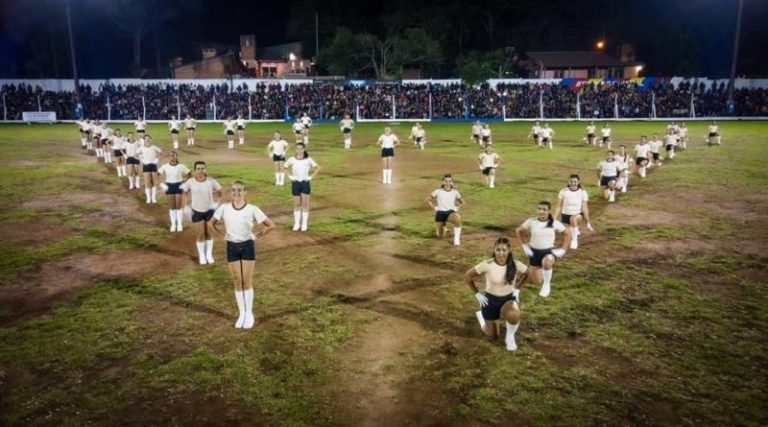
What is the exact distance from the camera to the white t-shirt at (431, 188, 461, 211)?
13820 millimetres

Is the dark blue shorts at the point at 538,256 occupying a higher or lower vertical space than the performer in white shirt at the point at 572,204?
lower

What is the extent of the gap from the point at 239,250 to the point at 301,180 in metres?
5.94

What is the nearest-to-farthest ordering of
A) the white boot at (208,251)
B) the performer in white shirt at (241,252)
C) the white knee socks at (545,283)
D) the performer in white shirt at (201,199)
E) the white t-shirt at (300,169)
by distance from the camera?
the performer in white shirt at (241,252), the white knee socks at (545,283), the performer in white shirt at (201,199), the white boot at (208,251), the white t-shirt at (300,169)

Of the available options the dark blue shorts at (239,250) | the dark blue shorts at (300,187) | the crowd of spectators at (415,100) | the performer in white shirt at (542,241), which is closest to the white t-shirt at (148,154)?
the dark blue shorts at (300,187)

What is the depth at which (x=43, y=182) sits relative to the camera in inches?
901

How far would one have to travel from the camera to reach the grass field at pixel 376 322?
276 inches

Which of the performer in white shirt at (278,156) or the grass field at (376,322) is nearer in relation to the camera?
the grass field at (376,322)

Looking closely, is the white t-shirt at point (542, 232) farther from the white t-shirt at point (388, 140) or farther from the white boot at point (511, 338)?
the white t-shirt at point (388, 140)

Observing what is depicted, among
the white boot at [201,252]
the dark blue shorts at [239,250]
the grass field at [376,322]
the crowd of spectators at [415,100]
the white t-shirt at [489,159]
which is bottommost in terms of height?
the grass field at [376,322]

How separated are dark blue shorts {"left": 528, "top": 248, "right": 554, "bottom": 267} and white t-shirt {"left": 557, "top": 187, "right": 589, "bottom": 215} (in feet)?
9.37

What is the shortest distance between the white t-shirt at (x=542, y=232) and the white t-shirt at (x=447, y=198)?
362 cm

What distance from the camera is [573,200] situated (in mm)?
12742

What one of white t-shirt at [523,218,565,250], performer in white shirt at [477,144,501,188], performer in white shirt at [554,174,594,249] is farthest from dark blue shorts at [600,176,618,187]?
white t-shirt at [523,218,565,250]

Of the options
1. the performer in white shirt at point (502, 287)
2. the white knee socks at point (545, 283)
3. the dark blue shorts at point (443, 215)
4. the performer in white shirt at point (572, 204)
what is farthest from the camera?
the dark blue shorts at point (443, 215)
